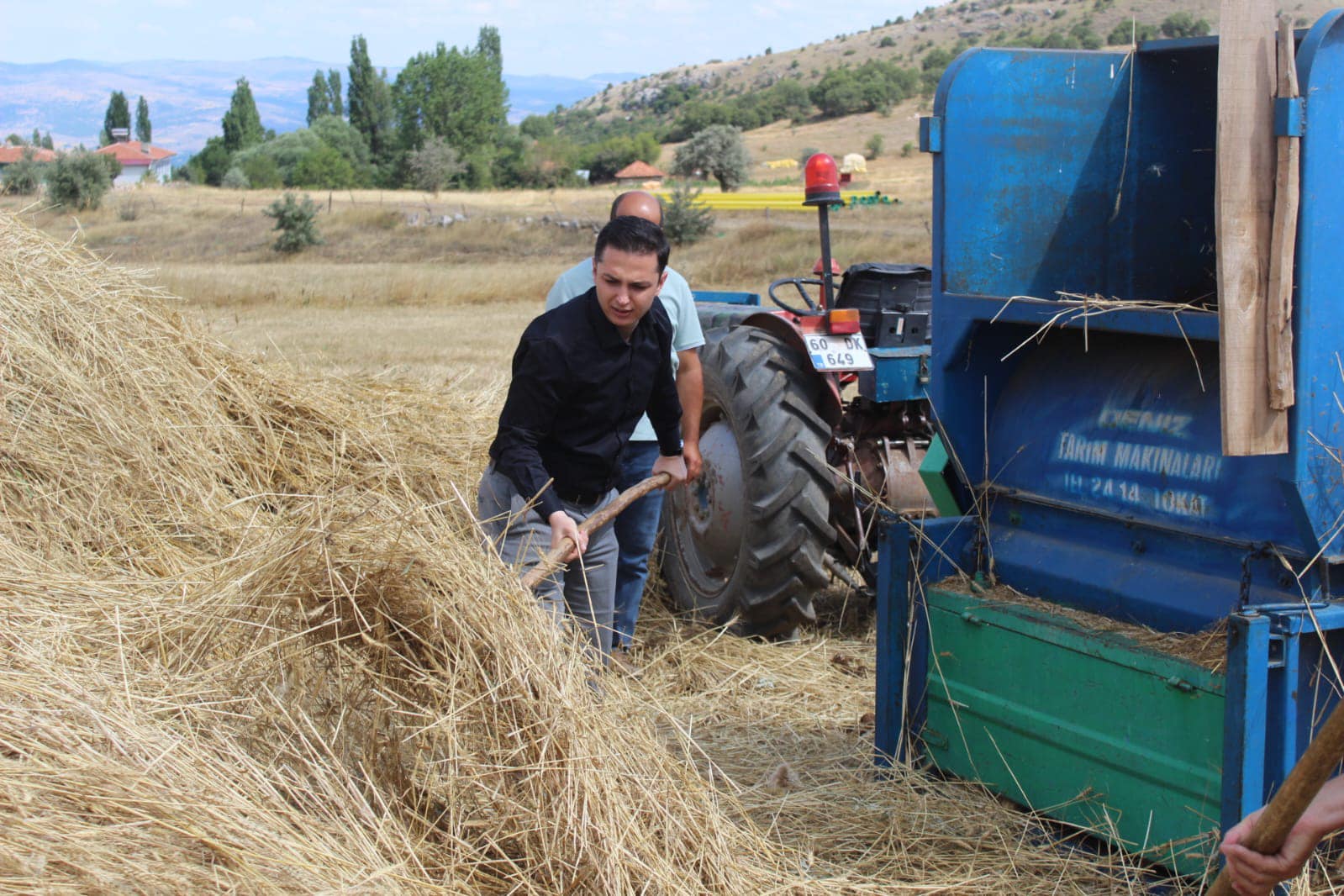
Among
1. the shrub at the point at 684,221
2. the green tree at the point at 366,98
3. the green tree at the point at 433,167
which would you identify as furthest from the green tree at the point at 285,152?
the shrub at the point at 684,221

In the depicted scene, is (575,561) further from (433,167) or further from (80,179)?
(433,167)

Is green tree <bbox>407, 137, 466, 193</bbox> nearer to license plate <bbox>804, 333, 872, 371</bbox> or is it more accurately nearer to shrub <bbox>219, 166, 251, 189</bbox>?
shrub <bbox>219, 166, 251, 189</bbox>

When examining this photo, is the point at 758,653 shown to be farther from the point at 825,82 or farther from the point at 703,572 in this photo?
the point at 825,82

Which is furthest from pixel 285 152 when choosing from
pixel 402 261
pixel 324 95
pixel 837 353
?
pixel 837 353

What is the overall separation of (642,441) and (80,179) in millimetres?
31285

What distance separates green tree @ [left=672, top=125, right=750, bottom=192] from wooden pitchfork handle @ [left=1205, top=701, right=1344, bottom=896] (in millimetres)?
51777

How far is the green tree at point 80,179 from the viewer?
103ft

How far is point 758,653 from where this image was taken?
5.30 meters

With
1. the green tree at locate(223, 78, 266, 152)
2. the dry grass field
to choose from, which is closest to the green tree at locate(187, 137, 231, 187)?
the green tree at locate(223, 78, 266, 152)

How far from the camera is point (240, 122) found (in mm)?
92438

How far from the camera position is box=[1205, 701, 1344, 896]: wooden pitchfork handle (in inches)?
74.1

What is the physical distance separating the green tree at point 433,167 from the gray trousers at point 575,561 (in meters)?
59.6

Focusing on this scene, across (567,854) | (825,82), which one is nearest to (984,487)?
(567,854)

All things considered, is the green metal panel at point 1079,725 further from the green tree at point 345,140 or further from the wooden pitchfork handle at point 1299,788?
the green tree at point 345,140
